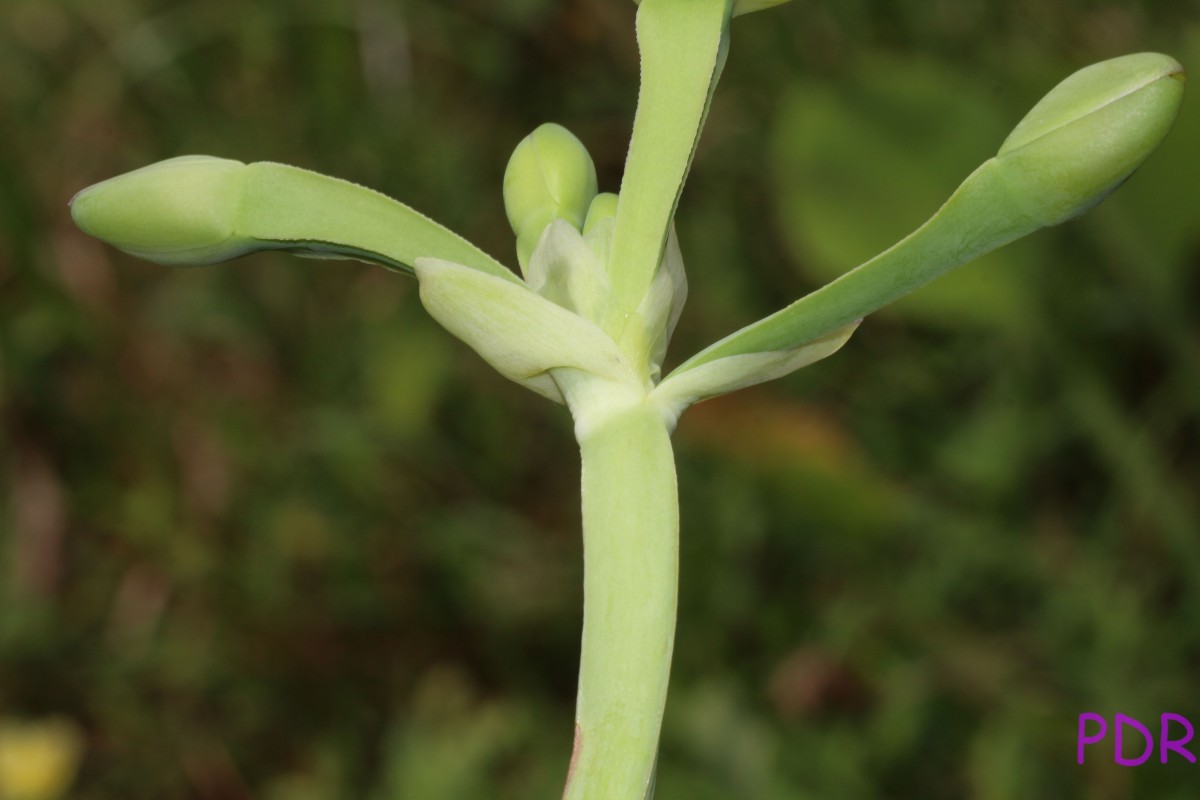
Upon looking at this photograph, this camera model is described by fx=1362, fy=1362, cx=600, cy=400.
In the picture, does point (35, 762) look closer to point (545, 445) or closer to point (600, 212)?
point (545, 445)

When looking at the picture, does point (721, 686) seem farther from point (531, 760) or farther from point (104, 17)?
point (104, 17)

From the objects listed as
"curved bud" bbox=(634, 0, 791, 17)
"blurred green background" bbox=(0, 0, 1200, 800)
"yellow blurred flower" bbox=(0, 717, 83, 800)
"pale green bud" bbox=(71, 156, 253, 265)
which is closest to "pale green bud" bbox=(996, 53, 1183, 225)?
"curved bud" bbox=(634, 0, 791, 17)

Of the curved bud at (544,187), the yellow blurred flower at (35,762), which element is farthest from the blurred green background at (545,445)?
the curved bud at (544,187)

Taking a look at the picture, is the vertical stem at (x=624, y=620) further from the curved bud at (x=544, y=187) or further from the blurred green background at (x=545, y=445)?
the blurred green background at (x=545, y=445)

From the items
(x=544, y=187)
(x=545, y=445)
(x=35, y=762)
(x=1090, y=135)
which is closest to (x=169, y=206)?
(x=544, y=187)

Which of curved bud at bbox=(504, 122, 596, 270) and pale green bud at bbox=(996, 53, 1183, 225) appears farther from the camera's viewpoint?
curved bud at bbox=(504, 122, 596, 270)

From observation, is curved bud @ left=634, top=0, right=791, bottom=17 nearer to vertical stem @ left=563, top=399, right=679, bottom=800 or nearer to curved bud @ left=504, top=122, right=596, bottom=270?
curved bud @ left=504, top=122, right=596, bottom=270

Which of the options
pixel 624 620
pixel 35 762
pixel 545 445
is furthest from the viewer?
pixel 545 445
